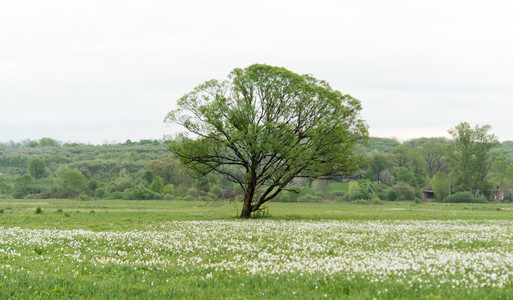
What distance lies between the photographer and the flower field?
9.29 meters

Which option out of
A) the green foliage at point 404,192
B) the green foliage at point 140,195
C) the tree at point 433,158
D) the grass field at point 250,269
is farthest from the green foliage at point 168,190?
the tree at point 433,158

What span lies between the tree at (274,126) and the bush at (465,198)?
90839 mm

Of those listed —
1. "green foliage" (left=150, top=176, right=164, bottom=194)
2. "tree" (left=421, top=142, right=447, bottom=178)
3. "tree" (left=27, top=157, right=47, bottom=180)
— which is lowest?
"green foliage" (left=150, top=176, right=164, bottom=194)

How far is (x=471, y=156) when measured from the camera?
4870 inches

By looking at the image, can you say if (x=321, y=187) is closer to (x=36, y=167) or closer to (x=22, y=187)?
(x=22, y=187)

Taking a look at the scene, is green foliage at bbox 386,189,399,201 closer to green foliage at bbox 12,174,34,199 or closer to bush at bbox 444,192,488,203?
bush at bbox 444,192,488,203

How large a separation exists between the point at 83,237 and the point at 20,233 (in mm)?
4366

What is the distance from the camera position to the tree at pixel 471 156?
392 feet

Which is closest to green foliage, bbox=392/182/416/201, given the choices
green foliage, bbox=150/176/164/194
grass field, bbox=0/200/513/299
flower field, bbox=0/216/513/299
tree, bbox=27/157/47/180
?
green foliage, bbox=150/176/164/194

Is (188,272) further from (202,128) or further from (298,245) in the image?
(202,128)

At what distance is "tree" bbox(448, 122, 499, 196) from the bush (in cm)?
529

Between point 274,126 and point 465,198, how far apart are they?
97966 mm

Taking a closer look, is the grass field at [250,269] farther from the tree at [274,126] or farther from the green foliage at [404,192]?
the green foliage at [404,192]

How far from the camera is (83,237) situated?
64.2ft
